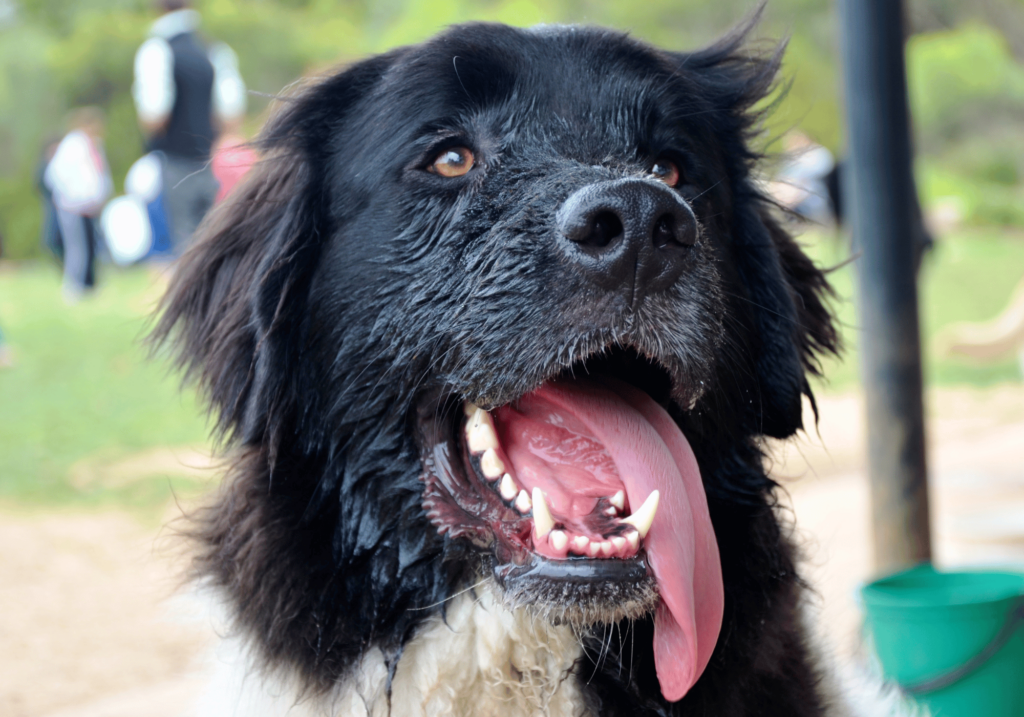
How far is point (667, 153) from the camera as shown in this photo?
2.16m

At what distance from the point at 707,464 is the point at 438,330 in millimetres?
670

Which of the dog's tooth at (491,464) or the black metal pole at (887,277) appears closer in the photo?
the dog's tooth at (491,464)

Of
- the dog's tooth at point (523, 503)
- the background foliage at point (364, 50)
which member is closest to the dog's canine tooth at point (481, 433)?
the dog's tooth at point (523, 503)

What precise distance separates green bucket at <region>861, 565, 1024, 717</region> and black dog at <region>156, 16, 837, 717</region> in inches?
34.5

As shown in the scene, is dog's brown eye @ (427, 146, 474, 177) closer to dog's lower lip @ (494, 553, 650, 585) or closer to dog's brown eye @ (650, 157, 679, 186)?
dog's brown eye @ (650, 157, 679, 186)

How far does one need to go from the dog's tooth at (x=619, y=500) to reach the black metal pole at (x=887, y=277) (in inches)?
79.4

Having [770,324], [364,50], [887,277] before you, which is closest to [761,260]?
[770,324]

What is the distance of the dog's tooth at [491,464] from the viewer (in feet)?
6.30

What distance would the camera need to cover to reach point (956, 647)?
294 centimetres

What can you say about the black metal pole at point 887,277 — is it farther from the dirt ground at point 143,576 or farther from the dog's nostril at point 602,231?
the dog's nostril at point 602,231

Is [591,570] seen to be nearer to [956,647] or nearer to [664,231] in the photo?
[664,231]

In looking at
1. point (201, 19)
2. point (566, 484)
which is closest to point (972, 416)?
point (566, 484)

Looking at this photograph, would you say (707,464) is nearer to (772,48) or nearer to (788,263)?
(788,263)

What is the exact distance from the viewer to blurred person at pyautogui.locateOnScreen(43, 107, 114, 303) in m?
14.0
